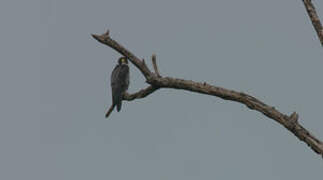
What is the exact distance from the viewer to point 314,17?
763 centimetres

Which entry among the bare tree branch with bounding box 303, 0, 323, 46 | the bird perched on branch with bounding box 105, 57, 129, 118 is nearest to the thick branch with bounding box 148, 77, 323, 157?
the bare tree branch with bounding box 303, 0, 323, 46

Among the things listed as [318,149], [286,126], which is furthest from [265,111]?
[318,149]

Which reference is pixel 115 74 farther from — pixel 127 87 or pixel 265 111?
pixel 265 111

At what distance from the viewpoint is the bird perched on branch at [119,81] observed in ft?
46.4

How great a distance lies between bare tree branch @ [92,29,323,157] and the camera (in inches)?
283

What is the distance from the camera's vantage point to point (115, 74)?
15.9 meters

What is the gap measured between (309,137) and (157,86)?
210 centimetres

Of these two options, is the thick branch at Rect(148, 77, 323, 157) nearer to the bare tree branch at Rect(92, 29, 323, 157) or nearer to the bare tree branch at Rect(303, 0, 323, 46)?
the bare tree branch at Rect(92, 29, 323, 157)

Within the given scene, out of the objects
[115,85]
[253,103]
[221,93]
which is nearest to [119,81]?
[115,85]

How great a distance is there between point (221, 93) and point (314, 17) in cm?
139

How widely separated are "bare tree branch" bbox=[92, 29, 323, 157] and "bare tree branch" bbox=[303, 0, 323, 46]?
100 centimetres

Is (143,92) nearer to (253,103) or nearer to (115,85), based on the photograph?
(253,103)

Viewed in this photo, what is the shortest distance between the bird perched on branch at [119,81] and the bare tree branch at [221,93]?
5.14m

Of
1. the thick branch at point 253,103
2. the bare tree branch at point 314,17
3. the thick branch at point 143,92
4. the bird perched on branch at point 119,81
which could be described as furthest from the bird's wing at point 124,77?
the bare tree branch at point 314,17
